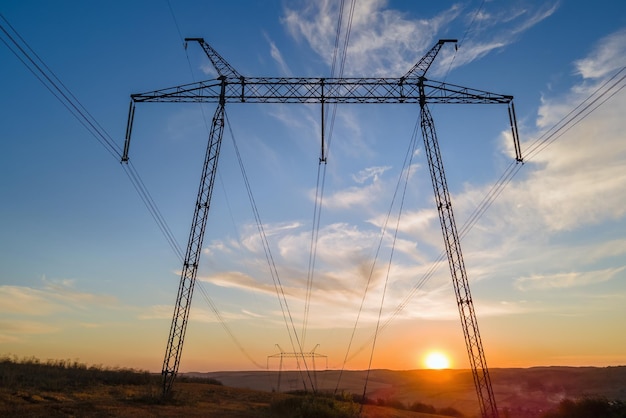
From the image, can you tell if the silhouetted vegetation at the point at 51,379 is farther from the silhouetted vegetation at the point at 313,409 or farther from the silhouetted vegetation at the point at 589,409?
the silhouetted vegetation at the point at 589,409

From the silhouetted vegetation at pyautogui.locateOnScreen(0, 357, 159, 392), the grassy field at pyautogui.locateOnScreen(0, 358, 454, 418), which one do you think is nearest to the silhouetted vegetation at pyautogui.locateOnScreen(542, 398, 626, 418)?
the grassy field at pyautogui.locateOnScreen(0, 358, 454, 418)

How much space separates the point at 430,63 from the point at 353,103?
7143mm

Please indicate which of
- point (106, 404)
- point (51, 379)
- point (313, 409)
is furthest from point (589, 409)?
point (51, 379)

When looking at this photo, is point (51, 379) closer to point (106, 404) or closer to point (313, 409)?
point (106, 404)

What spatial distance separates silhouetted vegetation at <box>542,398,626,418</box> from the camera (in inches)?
1473

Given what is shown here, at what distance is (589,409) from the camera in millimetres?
40469

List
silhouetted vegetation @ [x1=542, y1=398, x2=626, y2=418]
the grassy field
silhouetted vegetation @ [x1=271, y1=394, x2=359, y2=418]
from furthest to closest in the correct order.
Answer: silhouetted vegetation @ [x1=542, y1=398, x2=626, y2=418] < silhouetted vegetation @ [x1=271, y1=394, x2=359, y2=418] < the grassy field

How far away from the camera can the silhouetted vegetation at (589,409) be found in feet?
123

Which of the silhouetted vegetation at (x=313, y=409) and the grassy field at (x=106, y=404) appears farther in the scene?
the silhouetted vegetation at (x=313, y=409)

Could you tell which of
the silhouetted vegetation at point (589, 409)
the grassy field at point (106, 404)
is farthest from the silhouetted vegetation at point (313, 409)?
the silhouetted vegetation at point (589, 409)

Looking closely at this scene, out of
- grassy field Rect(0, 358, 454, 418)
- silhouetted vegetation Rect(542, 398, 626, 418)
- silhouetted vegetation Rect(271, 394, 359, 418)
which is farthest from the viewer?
silhouetted vegetation Rect(542, 398, 626, 418)

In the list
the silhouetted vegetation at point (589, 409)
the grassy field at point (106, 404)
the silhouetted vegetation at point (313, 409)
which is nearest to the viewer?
the grassy field at point (106, 404)

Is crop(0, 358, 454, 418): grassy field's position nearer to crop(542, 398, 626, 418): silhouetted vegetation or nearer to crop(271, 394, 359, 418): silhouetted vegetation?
crop(271, 394, 359, 418): silhouetted vegetation

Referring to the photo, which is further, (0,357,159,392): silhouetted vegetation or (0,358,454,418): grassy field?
(0,357,159,392): silhouetted vegetation
